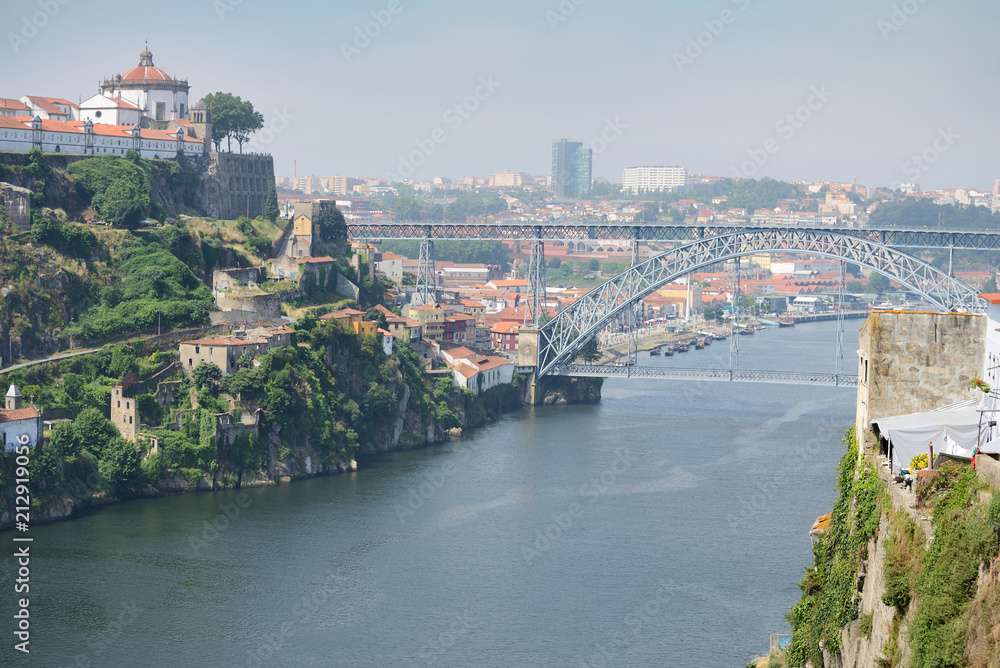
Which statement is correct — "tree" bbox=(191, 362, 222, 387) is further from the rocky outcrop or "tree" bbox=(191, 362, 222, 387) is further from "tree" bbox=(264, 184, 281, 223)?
the rocky outcrop

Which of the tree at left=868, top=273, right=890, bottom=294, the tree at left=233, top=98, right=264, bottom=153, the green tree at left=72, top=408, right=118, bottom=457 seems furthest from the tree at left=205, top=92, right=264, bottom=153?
the tree at left=868, top=273, right=890, bottom=294

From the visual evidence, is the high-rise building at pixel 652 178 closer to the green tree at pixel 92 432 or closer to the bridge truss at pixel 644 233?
the bridge truss at pixel 644 233

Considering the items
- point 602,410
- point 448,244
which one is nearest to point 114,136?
point 602,410

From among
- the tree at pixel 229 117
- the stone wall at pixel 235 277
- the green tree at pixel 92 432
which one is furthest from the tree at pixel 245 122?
the green tree at pixel 92 432

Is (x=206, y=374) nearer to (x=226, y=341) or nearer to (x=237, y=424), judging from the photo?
(x=226, y=341)

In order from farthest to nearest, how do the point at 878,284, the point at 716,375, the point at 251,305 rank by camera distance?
the point at 878,284 < the point at 716,375 < the point at 251,305

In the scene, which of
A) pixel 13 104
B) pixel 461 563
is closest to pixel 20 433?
pixel 461 563

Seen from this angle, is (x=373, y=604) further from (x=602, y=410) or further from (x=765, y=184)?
(x=765, y=184)

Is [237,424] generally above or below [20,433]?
below
